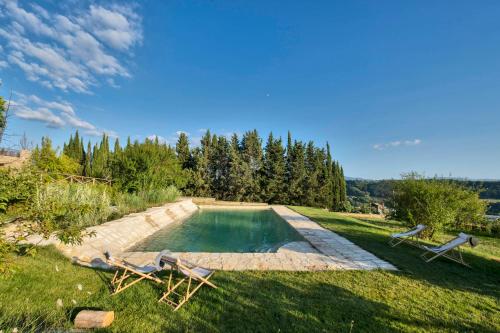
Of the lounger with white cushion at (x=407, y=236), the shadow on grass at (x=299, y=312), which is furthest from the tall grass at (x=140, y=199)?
the lounger with white cushion at (x=407, y=236)

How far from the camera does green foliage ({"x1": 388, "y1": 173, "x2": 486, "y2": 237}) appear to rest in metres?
8.41

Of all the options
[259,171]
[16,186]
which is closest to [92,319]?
[16,186]

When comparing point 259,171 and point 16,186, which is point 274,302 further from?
point 259,171

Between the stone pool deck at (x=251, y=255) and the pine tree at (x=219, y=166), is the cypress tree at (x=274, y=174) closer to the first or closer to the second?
the pine tree at (x=219, y=166)

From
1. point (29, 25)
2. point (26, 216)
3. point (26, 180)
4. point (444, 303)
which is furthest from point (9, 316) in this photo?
point (29, 25)

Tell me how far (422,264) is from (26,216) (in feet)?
24.2

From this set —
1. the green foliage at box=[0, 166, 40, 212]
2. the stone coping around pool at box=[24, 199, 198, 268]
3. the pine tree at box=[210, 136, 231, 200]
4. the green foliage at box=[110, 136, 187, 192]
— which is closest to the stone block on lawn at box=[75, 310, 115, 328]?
the stone coping around pool at box=[24, 199, 198, 268]

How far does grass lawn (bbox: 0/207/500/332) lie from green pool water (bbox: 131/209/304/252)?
10.8ft

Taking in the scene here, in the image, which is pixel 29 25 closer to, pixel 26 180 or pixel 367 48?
pixel 26 180

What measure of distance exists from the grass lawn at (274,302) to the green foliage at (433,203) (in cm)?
414

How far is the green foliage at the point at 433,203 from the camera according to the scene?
8406 mm

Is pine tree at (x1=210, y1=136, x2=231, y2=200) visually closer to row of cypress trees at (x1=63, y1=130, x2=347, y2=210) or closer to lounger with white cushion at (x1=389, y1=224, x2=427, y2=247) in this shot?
row of cypress trees at (x1=63, y1=130, x2=347, y2=210)

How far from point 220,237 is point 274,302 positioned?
727 centimetres

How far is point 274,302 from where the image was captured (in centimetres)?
337
